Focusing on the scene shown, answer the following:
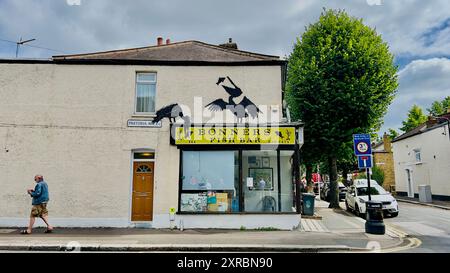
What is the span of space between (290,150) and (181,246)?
5925mm

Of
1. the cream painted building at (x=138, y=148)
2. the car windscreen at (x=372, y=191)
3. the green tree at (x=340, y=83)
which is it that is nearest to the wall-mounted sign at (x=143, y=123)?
the cream painted building at (x=138, y=148)

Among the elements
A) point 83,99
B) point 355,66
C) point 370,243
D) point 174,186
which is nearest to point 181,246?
point 174,186

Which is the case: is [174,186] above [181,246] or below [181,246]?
above

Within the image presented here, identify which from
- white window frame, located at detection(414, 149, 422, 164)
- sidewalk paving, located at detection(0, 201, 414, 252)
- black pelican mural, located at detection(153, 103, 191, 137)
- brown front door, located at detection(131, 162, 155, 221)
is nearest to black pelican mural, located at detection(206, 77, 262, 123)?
black pelican mural, located at detection(153, 103, 191, 137)

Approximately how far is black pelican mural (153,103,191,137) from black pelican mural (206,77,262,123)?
3.54 feet

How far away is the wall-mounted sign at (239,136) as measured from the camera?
11.8m

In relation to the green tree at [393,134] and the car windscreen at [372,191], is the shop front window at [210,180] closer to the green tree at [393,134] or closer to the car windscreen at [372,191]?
the car windscreen at [372,191]

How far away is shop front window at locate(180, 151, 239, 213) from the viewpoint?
11641 millimetres

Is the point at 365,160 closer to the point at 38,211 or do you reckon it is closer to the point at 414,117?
the point at 38,211

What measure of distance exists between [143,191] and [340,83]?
11.5m

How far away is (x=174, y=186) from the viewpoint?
11578 mm

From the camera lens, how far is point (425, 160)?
88.7 ft

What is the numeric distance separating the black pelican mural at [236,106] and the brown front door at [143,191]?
Answer: 3.46 m
